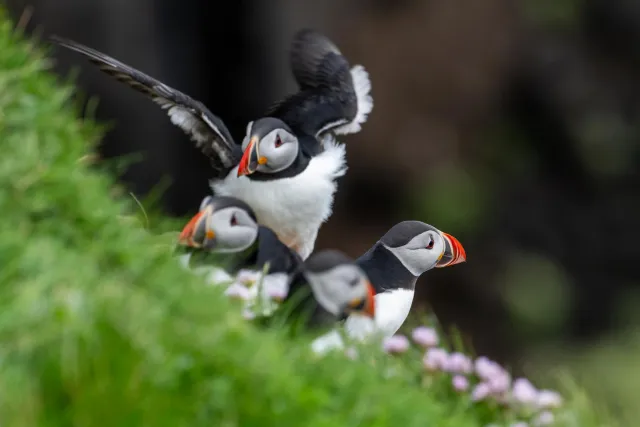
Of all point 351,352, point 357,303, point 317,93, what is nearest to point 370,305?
point 357,303

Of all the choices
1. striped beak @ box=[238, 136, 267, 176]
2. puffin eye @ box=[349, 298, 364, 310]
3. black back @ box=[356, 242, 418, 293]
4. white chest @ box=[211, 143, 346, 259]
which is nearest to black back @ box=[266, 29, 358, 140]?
white chest @ box=[211, 143, 346, 259]

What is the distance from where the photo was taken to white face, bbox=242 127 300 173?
3.30 m

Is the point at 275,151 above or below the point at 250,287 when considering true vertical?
above

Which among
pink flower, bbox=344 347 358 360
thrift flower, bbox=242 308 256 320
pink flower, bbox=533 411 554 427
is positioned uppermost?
thrift flower, bbox=242 308 256 320

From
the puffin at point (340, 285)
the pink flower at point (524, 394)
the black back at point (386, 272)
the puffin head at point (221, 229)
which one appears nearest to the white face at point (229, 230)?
the puffin head at point (221, 229)

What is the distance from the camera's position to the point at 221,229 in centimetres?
296

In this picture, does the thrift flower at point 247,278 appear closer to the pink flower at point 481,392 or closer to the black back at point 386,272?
the black back at point 386,272

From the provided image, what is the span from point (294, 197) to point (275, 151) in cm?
20

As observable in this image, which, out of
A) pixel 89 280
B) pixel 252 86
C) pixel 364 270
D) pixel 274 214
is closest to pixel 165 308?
pixel 89 280

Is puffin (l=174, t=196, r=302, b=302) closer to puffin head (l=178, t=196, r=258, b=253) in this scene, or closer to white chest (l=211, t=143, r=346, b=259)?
puffin head (l=178, t=196, r=258, b=253)

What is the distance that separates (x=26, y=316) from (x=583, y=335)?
7.63 metres

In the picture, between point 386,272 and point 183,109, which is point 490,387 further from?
point 183,109

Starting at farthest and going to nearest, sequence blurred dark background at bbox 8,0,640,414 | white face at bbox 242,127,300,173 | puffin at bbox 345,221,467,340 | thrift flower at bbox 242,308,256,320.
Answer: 1. blurred dark background at bbox 8,0,640,414
2. white face at bbox 242,127,300,173
3. puffin at bbox 345,221,467,340
4. thrift flower at bbox 242,308,256,320

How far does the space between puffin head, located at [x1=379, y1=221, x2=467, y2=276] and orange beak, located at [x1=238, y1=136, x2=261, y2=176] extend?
1.59 ft
